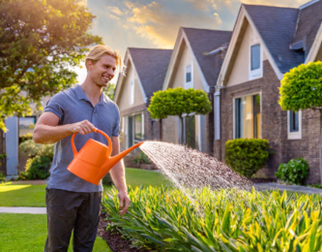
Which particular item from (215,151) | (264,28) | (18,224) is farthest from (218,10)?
(18,224)

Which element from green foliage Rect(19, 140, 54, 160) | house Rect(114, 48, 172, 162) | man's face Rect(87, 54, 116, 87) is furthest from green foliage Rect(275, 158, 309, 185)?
house Rect(114, 48, 172, 162)

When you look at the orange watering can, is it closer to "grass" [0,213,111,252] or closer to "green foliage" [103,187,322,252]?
"green foliage" [103,187,322,252]

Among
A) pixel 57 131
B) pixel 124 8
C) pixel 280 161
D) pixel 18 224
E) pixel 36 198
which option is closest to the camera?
pixel 57 131

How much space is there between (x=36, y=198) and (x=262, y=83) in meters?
8.27

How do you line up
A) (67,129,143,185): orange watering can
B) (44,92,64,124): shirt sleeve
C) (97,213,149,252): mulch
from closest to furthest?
(67,129,143,185): orange watering can
(44,92,64,124): shirt sleeve
(97,213,149,252): mulch

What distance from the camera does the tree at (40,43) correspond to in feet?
43.3

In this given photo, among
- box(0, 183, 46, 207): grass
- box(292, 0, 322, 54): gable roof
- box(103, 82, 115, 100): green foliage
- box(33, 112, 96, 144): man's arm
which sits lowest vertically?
box(0, 183, 46, 207): grass

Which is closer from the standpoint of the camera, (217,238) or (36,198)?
(217,238)

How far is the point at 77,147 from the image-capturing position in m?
2.76

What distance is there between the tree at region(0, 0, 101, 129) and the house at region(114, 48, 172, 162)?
7269 millimetres

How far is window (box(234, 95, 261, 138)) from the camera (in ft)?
45.8

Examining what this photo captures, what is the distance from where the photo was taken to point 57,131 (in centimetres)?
246

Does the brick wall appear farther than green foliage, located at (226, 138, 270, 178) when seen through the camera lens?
No

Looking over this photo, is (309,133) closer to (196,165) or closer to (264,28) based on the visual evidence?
(264,28)
